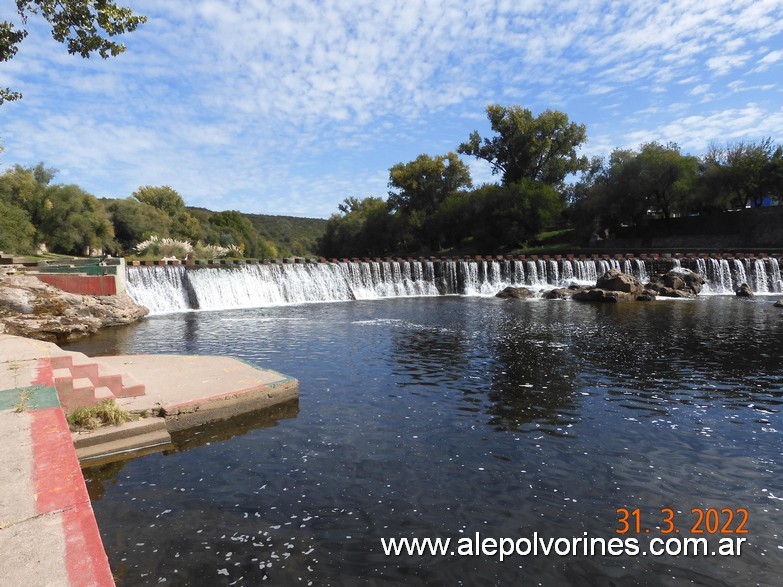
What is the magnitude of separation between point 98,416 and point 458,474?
4871 mm

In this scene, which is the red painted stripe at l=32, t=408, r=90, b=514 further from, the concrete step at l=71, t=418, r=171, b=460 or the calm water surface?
the concrete step at l=71, t=418, r=171, b=460

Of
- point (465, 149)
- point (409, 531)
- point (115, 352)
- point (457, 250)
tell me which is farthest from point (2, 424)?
point (465, 149)

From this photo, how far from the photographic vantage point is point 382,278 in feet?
122

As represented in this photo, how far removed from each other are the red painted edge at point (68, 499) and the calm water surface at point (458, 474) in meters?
0.99

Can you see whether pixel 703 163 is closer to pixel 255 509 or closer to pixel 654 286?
pixel 654 286

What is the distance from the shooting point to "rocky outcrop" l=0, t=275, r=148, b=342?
16359 mm

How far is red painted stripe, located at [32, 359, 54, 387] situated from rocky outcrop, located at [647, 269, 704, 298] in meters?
32.7

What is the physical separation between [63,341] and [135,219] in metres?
56.0

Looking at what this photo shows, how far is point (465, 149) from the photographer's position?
2719 inches

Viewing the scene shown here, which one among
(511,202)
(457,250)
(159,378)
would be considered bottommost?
(159,378)

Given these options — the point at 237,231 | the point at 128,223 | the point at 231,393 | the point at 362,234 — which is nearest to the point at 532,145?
the point at 362,234

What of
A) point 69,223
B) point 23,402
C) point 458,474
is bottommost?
point 458,474

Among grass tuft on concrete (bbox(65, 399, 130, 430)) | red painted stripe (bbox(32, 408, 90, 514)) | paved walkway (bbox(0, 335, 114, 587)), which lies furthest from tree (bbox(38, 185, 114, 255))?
red painted stripe (bbox(32, 408, 90, 514))

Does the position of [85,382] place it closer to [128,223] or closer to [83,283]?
[83,283]
